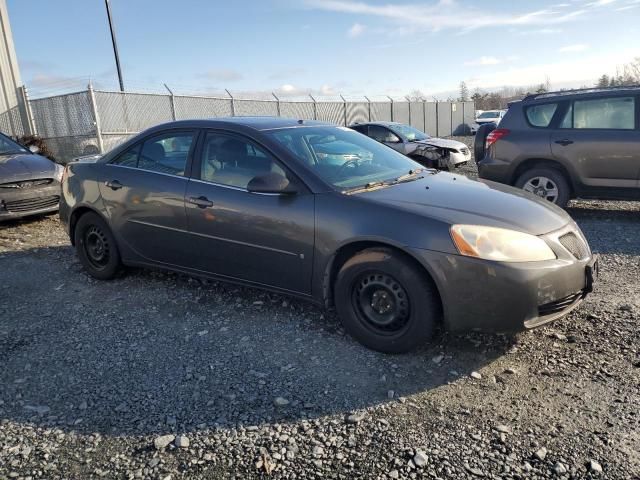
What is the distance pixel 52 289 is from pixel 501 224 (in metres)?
4.18

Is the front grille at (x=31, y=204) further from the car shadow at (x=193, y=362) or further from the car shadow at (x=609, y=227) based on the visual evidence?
the car shadow at (x=609, y=227)

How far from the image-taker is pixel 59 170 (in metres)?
7.91

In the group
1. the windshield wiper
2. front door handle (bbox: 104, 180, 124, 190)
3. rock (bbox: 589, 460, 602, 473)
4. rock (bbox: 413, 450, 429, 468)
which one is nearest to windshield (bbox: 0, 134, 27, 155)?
front door handle (bbox: 104, 180, 124, 190)

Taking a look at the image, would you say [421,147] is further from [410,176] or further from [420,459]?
[420,459]

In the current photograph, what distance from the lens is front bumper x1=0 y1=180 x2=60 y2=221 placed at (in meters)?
7.14

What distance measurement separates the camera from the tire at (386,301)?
3156 millimetres

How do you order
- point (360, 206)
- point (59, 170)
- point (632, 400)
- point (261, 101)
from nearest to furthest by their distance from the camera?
point (632, 400)
point (360, 206)
point (59, 170)
point (261, 101)

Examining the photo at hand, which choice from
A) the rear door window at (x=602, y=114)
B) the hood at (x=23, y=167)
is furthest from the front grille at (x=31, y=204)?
the rear door window at (x=602, y=114)

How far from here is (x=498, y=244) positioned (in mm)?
3043

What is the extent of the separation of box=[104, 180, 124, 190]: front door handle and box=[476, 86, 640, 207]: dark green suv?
521cm

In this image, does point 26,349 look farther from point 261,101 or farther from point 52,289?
point 261,101

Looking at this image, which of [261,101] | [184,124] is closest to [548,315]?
[184,124]

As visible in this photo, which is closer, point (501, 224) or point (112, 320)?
point (501, 224)

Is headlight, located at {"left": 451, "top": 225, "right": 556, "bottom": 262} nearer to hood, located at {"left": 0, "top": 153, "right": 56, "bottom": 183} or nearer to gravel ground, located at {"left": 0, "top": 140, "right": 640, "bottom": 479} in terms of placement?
gravel ground, located at {"left": 0, "top": 140, "right": 640, "bottom": 479}
